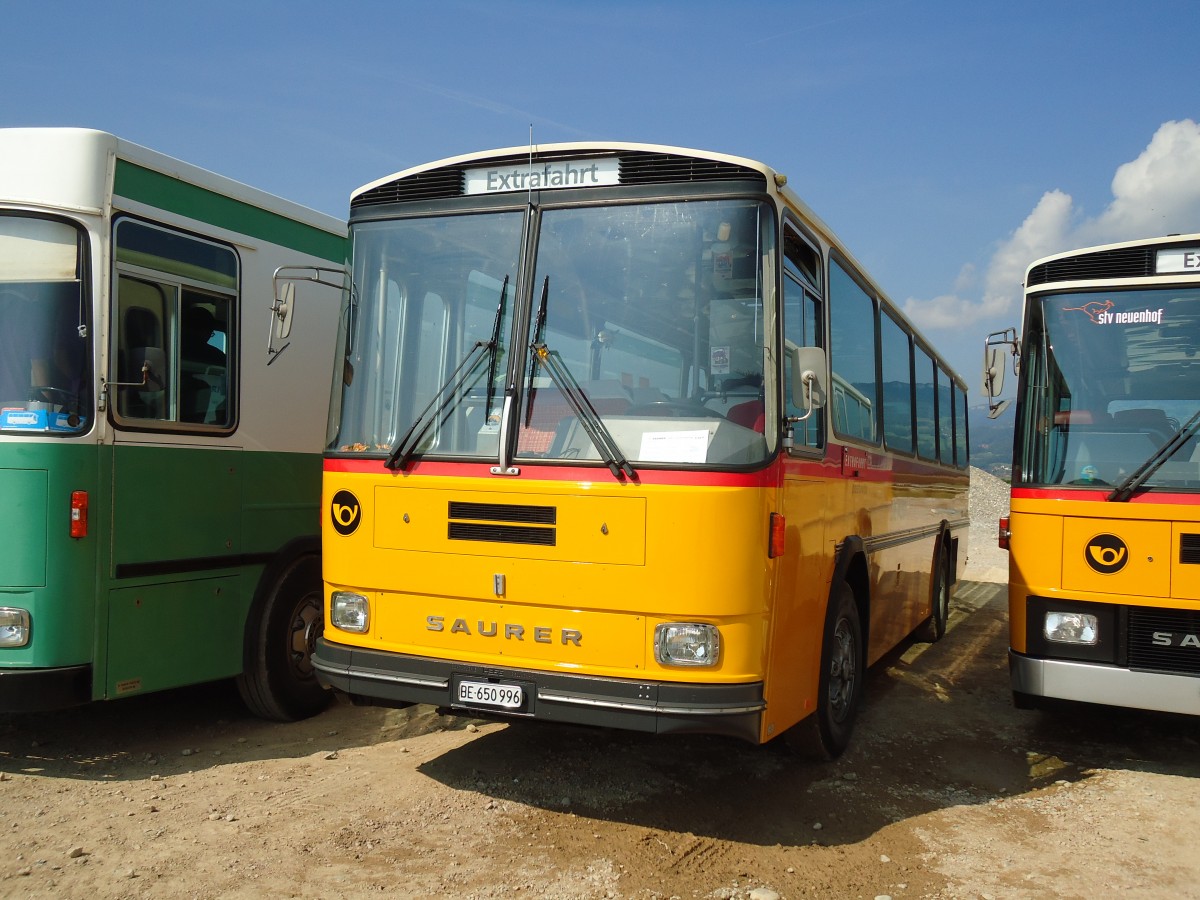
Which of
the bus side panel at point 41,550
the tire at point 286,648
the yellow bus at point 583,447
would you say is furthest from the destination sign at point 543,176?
the tire at point 286,648

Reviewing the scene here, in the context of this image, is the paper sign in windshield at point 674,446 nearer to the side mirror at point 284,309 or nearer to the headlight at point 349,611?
the headlight at point 349,611

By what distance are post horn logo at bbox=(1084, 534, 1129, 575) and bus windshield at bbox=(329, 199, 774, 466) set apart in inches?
104

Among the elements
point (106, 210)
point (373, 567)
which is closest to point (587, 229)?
point (373, 567)

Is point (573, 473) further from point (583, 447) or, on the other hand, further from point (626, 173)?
point (626, 173)

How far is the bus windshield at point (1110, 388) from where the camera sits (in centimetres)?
602

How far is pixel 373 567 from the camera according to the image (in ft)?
16.8

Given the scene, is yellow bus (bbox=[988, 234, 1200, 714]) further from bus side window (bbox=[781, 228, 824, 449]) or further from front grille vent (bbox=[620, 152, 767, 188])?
front grille vent (bbox=[620, 152, 767, 188])

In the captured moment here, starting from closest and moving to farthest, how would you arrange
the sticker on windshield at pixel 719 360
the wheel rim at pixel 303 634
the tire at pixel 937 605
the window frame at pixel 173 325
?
the sticker on windshield at pixel 719 360 < the window frame at pixel 173 325 < the wheel rim at pixel 303 634 < the tire at pixel 937 605

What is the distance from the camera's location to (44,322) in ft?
→ 17.6

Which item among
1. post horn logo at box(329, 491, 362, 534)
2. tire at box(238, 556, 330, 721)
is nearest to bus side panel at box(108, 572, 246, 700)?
tire at box(238, 556, 330, 721)

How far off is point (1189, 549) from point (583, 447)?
11.7 ft

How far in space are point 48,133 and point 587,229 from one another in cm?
295

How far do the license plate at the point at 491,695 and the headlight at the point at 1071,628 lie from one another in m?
3.40

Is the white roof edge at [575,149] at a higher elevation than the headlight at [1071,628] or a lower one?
higher
